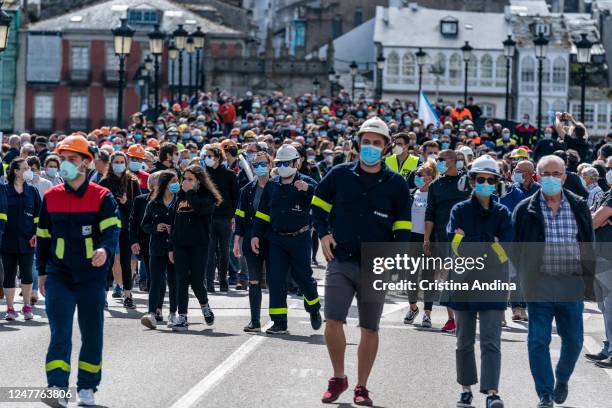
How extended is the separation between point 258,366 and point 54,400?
302cm

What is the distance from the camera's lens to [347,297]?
12.7 metres

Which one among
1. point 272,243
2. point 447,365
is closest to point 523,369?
point 447,365

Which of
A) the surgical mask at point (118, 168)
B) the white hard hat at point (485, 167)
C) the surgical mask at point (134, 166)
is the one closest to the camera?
the white hard hat at point (485, 167)

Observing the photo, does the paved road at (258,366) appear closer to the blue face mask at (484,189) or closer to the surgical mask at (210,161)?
the blue face mask at (484,189)

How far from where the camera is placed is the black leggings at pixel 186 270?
57.2 feet

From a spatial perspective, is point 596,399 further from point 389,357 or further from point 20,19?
point 20,19

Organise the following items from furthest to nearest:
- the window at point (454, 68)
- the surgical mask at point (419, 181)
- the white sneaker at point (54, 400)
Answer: the window at point (454, 68) < the surgical mask at point (419, 181) < the white sneaker at point (54, 400)

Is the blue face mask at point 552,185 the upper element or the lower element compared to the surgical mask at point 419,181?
upper

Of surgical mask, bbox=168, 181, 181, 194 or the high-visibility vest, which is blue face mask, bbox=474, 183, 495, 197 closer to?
surgical mask, bbox=168, 181, 181, 194

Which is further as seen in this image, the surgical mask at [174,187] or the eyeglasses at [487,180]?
the surgical mask at [174,187]

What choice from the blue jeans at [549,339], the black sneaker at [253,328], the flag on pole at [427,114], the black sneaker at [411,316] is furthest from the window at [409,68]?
the blue jeans at [549,339]

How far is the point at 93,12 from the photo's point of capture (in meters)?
104

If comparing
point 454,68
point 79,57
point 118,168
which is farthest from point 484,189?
point 454,68

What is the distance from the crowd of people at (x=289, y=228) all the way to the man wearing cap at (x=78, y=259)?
0.04 feet
